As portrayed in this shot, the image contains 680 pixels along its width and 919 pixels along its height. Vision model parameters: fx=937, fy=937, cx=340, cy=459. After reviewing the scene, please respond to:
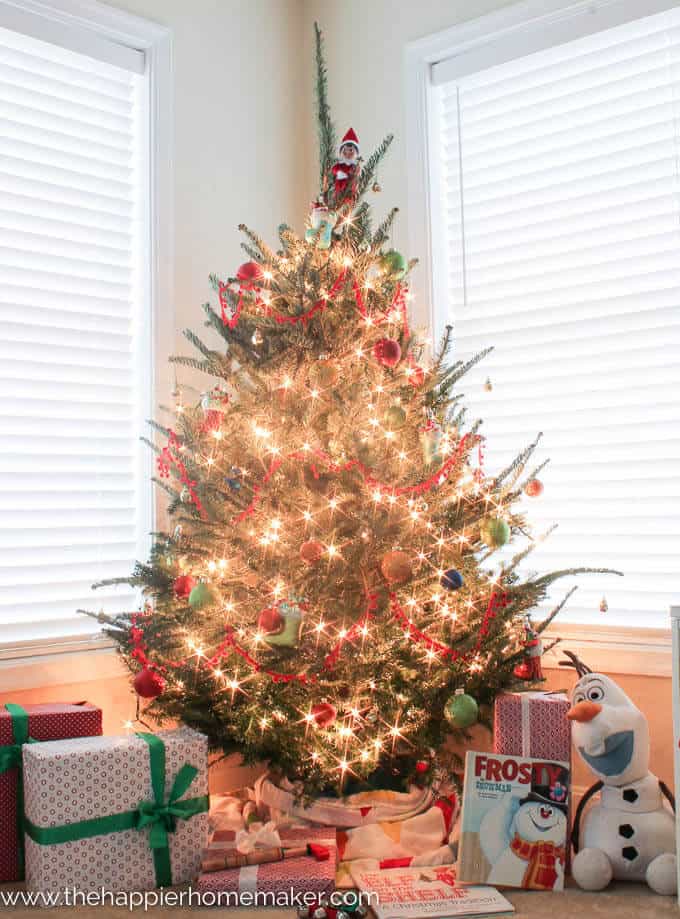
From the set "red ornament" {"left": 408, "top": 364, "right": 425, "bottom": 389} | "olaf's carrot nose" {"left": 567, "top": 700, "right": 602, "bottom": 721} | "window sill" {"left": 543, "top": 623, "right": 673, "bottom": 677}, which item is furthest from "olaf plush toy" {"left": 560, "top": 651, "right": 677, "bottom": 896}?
"red ornament" {"left": 408, "top": 364, "right": 425, "bottom": 389}

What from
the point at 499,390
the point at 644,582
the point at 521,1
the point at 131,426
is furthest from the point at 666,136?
the point at 131,426

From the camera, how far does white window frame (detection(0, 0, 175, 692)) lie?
96.5 inches

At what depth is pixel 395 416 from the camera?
2.14m

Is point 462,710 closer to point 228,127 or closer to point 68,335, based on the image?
point 68,335

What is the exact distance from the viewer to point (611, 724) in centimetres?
203


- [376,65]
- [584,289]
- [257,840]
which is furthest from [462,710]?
[376,65]

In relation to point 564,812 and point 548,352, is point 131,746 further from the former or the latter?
point 548,352

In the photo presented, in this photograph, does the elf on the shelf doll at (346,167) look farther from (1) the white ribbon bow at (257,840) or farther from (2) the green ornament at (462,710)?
(1) the white ribbon bow at (257,840)

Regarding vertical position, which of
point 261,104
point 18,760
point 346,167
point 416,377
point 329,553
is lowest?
point 18,760

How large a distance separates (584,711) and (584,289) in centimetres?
116

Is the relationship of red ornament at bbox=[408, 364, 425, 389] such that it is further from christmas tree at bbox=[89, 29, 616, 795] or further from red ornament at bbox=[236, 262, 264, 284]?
red ornament at bbox=[236, 262, 264, 284]

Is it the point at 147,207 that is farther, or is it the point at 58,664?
the point at 147,207

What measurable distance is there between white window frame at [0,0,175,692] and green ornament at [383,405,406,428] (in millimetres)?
822

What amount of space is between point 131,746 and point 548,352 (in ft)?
4.97
